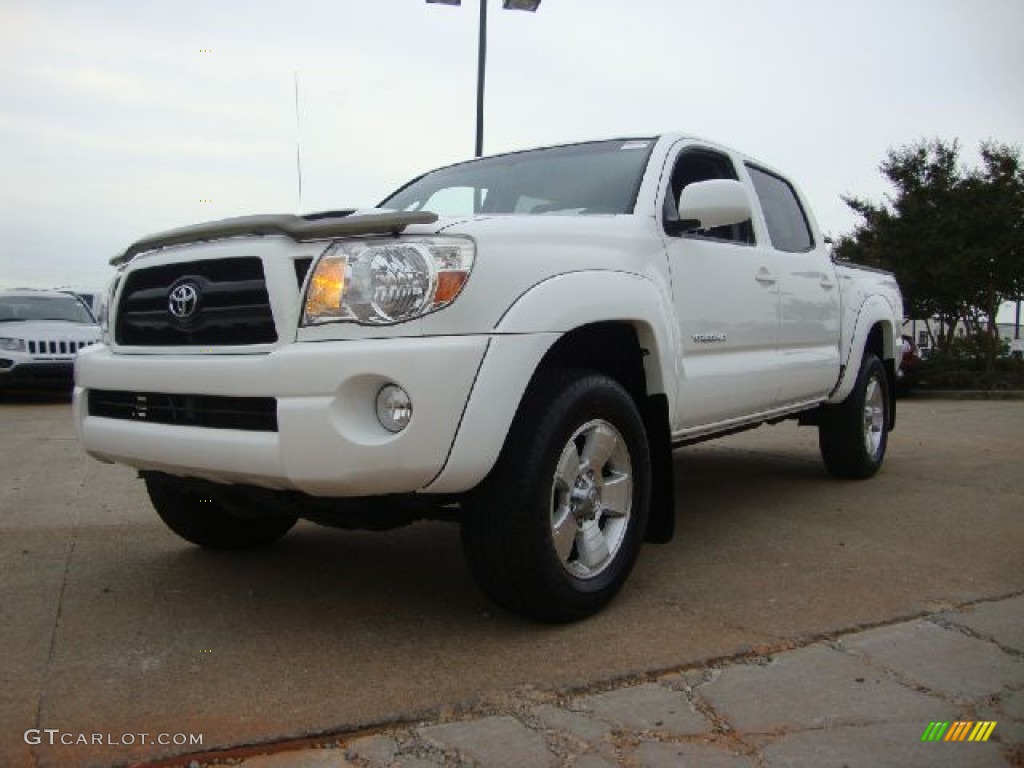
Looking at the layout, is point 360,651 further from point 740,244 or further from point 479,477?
point 740,244

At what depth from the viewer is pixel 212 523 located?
3854 mm

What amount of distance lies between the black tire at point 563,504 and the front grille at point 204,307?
86 centimetres

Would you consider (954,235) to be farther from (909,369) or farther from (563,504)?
(563,504)

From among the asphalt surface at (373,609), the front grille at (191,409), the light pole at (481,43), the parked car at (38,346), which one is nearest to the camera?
the asphalt surface at (373,609)

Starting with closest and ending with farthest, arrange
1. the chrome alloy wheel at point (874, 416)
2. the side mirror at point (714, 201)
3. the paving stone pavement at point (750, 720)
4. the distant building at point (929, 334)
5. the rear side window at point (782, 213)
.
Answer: the paving stone pavement at point (750, 720) < the side mirror at point (714, 201) < the rear side window at point (782, 213) < the chrome alloy wheel at point (874, 416) < the distant building at point (929, 334)

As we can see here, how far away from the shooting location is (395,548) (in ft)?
13.4

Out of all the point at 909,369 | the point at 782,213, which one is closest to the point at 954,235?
the point at 909,369

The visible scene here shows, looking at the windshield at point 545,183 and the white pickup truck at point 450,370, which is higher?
the windshield at point 545,183

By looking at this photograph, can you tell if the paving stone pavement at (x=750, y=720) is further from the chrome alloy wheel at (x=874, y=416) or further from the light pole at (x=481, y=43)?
the light pole at (x=481, y=43)

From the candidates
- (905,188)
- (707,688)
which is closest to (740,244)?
(707,688)

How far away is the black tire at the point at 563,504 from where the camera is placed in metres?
2.75

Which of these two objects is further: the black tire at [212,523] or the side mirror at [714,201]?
the black tire at [212,523]

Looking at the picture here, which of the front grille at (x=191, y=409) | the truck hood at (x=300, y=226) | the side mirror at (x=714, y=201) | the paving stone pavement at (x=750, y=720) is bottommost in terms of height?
the paving stone pavement at (x=750, y=720)

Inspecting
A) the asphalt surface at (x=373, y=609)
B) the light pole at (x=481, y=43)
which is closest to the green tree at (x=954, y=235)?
the light pole at (x=481, y=43)
